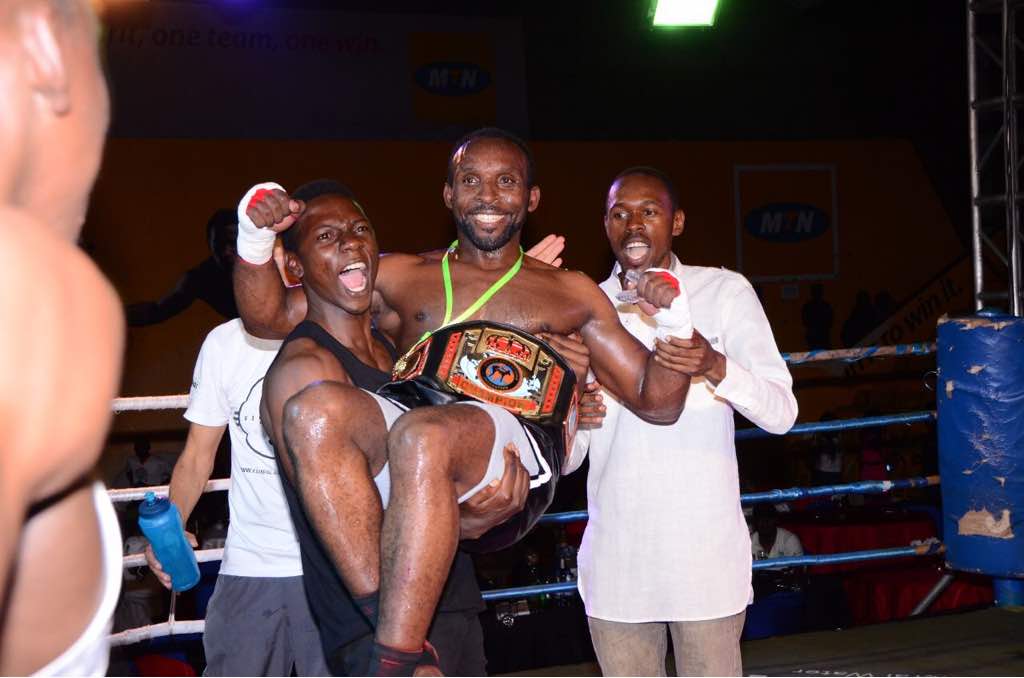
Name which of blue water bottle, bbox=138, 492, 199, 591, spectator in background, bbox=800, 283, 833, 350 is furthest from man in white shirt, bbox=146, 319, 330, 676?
spectator in background, bbox=800, 283, 833, 350

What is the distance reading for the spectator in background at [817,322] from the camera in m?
11.2

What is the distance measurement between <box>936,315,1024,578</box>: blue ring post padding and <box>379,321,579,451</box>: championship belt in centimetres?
234

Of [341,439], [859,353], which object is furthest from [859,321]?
[341,439]

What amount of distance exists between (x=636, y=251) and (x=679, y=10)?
368cm

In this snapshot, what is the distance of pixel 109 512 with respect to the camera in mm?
1021

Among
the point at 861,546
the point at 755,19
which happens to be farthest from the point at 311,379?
the point at 755,19

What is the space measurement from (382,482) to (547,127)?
31.3ft

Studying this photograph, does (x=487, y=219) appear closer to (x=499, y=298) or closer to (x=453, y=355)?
(x=499, y=298)

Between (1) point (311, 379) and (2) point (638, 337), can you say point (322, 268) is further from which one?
(2) point (638, 337)

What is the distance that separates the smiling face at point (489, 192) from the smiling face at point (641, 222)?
0.44m

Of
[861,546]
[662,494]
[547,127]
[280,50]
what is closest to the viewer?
[662,494]

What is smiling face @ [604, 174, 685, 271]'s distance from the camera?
3.17m

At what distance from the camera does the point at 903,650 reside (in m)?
3.91

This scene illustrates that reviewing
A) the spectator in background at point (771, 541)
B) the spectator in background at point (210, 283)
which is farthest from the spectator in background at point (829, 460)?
the spectator in background at point (210, 283)
